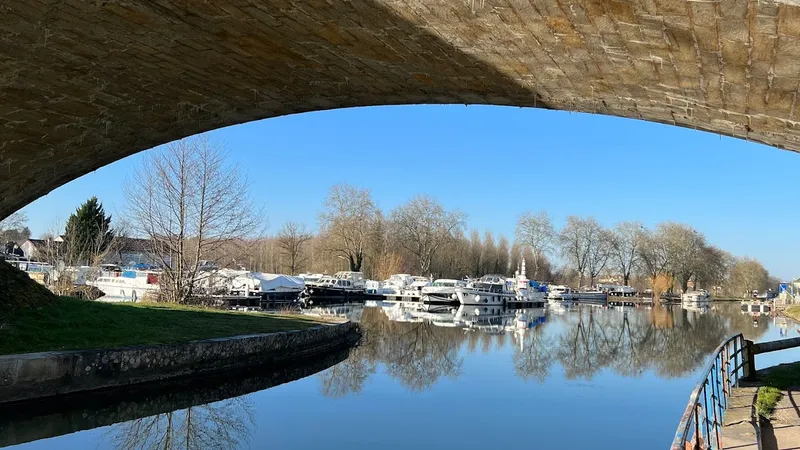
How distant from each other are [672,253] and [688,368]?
2488 inches

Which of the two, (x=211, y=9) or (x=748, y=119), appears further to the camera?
(x=211, y=9)

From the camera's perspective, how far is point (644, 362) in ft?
61.4

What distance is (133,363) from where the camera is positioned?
10.5 meters

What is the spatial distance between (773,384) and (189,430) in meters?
9.05

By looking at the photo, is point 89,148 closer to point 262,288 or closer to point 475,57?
point 475,57

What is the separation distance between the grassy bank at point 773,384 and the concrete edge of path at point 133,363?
980 centimetres

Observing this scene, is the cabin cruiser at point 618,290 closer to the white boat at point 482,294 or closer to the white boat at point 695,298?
the white boat at point 695,298

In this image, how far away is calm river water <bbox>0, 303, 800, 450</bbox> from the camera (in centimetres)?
883

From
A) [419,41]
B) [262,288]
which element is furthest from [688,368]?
[262,288]

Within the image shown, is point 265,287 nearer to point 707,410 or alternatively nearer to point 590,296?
point 707,410

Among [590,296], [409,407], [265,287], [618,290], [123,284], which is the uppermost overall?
[123,284]

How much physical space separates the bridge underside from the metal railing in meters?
2.23

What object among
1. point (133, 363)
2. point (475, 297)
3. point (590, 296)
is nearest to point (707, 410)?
point (133, 363)

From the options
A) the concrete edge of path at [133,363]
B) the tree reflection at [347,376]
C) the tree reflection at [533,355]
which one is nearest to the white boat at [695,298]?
the tree reflection at [533,355]
